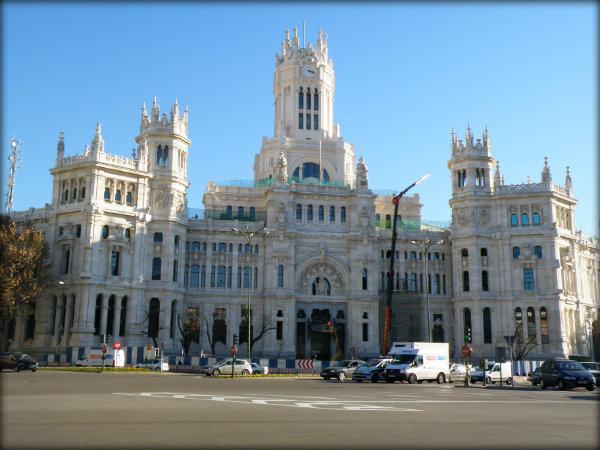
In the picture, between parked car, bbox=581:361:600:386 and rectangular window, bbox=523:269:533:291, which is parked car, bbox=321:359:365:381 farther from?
rectangular window, bbox=523:269:533:291

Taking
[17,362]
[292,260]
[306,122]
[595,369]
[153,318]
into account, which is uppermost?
[306,122]

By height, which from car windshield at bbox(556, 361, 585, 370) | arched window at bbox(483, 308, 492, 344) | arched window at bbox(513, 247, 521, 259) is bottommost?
car windshield at bbox(556, 361, 585, 370)

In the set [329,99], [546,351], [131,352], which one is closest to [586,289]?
[546,351]

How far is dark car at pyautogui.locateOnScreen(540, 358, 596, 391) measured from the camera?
36781 mm

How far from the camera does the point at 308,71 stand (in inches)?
3824

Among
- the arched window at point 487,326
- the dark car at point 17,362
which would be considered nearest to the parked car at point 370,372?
the dark car at point 17,362

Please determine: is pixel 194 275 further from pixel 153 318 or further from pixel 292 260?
pixel 292 260

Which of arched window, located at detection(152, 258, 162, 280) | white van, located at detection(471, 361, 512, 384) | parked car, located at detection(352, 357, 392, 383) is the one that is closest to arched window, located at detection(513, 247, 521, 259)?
white van, located at detection(471, 361, 512, 384)

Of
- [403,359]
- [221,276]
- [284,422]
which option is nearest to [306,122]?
[221,276]

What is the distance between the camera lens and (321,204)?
83688 mm

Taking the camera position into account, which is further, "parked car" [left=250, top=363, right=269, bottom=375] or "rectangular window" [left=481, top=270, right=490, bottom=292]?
"rectangular window" [left=481, top=270, right=490, bottom=292]

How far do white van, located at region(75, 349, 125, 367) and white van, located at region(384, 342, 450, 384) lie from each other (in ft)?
95.1

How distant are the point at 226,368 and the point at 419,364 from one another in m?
17.1

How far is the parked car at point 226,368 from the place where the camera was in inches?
2021
